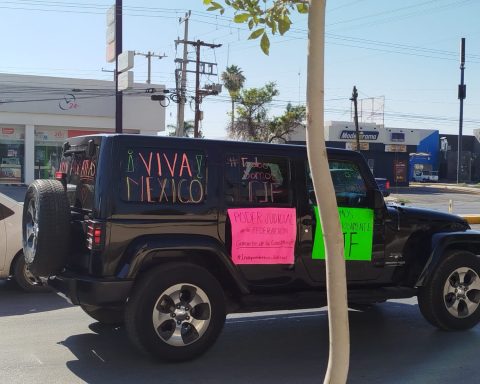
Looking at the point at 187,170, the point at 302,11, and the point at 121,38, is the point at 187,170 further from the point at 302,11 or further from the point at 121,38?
the point at 121,38

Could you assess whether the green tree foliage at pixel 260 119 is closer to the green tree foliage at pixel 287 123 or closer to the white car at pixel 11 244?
the green tree foliage at pixel 287 123

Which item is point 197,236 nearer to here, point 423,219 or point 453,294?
point 423,219

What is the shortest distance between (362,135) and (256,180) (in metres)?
50.3

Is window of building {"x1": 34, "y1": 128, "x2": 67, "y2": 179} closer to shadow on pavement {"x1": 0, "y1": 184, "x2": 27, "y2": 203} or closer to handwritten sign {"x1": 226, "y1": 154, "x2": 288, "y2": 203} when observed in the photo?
shadow on pavement {"x1": 0, "y1": 184, "x2": 27, "y2": 203}

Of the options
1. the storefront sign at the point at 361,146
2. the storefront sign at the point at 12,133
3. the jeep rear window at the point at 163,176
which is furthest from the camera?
the storefront sign at the point at 361,146

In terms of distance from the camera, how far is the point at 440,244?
20.2 ft

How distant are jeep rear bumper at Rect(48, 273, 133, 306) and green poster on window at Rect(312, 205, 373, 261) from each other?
6.63 feet

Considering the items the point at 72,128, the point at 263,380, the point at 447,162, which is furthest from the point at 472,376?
the point at 447,162

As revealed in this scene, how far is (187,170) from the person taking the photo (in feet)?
17.3

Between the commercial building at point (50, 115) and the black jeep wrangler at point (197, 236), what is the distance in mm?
28458

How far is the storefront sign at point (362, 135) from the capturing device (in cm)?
5334

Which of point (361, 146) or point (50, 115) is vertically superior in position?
point (50, 115)

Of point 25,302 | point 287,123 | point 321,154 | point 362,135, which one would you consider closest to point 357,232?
point 321,154

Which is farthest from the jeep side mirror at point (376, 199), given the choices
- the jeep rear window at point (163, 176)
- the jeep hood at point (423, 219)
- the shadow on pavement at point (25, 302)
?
the shadow on pavement at point (25, 302)
